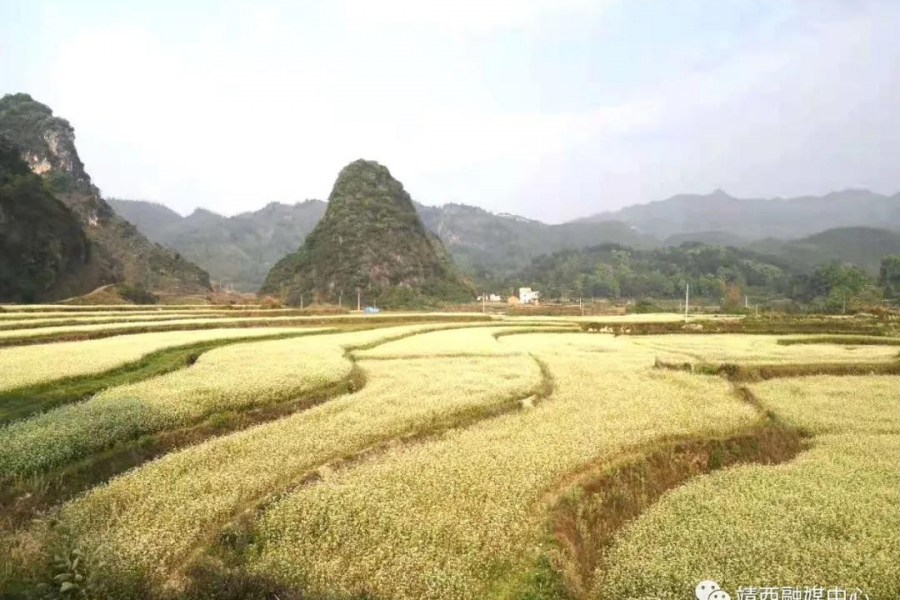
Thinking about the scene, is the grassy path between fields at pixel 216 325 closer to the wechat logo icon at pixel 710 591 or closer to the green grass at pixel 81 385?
the green grass at pixel 81 385

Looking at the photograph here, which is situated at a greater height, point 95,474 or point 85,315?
point 85,315

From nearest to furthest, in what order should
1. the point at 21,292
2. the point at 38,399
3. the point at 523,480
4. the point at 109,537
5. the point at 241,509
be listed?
1. the point at 109,537
2. the point at 241,509
3. the point at 523,480
4. the point at 38,399
5. the point at 21,292

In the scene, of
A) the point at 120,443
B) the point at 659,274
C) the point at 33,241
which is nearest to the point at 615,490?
the point at 120,443

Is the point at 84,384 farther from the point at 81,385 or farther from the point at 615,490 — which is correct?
the point at 615,490

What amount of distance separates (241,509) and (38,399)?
8209 mm

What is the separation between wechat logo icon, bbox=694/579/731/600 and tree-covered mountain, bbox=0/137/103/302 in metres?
79.6

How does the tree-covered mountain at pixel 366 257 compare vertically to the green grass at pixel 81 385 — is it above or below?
above

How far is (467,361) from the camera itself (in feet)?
69.5

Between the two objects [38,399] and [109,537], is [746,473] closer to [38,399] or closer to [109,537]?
[109,537]

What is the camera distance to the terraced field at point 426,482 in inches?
250

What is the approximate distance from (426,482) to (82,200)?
125 meters

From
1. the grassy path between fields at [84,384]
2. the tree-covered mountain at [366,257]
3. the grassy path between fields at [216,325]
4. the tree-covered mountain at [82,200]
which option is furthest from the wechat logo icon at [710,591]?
the tree-covered mountain at [82,200]

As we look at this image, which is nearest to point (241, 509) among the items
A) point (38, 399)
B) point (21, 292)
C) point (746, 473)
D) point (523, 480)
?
point (523, 480)

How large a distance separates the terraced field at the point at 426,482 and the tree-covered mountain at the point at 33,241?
201ft
